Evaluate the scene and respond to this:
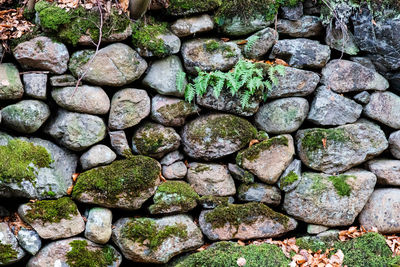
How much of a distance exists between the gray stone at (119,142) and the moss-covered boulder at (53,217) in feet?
3.25

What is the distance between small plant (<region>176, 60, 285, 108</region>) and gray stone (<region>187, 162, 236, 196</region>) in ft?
3.58

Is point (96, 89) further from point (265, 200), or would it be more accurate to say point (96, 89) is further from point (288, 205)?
point (288, 205)

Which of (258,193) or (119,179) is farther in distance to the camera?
(258,193)

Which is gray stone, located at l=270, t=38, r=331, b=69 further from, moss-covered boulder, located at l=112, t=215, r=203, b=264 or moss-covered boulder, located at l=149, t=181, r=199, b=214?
moss-covered boulder, located at l=112, t=215, r=203, b=264

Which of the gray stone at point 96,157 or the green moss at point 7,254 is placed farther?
the gray stone at point 96,157

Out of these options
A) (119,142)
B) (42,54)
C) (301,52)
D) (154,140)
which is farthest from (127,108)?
(301,52)

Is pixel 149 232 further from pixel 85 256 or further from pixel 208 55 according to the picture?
pixel 208 55

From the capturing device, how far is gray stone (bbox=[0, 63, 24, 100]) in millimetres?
4734

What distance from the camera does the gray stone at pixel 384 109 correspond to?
588 cm

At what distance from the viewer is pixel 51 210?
15.4ft

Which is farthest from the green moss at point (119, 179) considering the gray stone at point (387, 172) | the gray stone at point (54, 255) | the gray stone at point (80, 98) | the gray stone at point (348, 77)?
the gray stone at point (387, 172)

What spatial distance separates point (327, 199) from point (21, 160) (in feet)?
14.9

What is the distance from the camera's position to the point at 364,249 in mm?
5133

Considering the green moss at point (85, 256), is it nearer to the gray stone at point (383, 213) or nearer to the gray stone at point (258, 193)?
the gray stone at point (258, 193)
